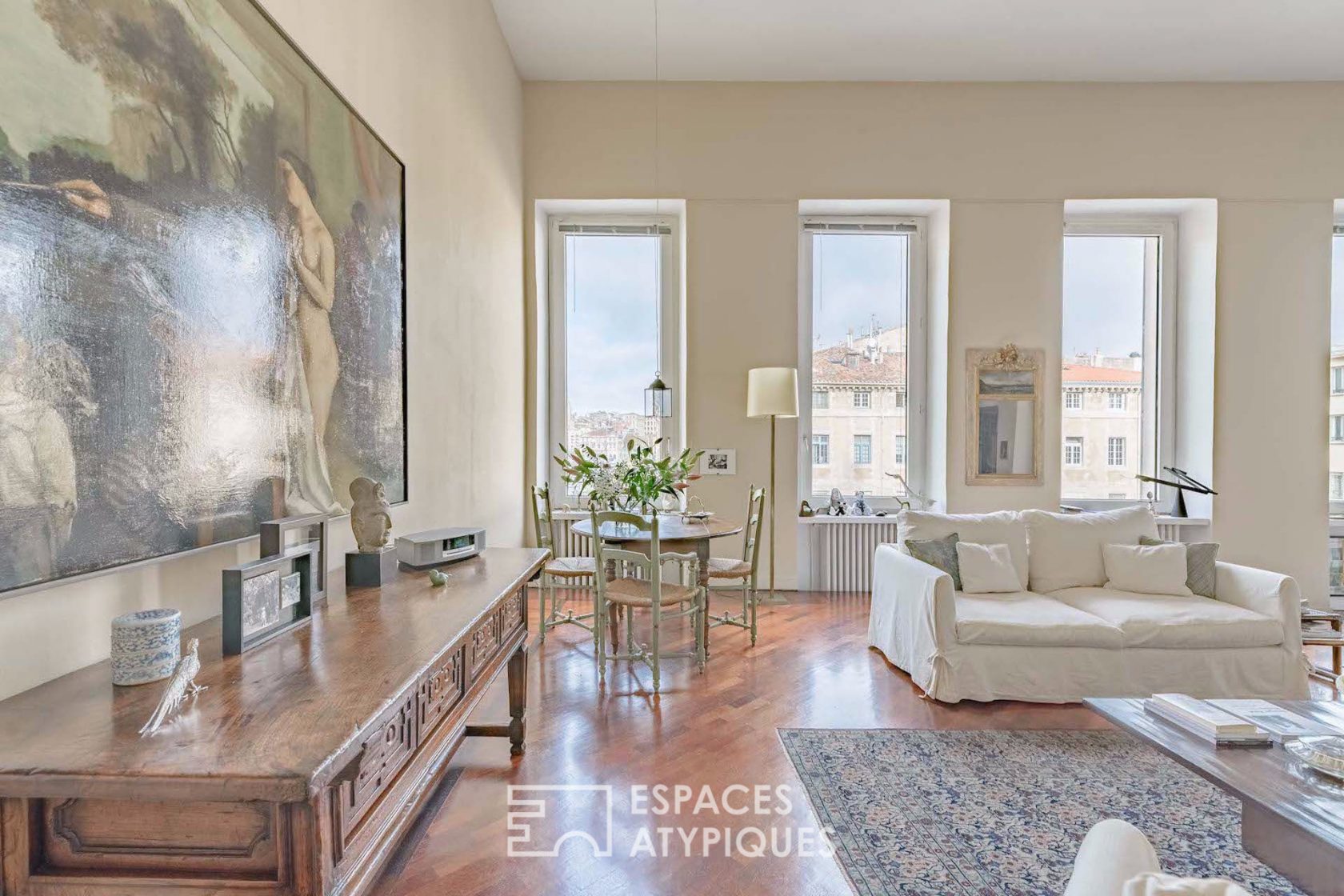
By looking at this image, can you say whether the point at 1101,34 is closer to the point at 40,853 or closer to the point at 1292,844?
the point at 1292,844

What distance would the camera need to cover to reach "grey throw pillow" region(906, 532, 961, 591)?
3666 mm

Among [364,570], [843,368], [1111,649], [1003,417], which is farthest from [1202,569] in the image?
[364,570]

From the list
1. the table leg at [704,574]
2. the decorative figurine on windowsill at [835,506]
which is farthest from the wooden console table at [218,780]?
the decorative figurine on windowsill at [835,506]

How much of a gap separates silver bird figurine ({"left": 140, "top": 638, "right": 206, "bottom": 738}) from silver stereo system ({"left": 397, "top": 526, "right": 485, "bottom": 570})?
1036 millimetres

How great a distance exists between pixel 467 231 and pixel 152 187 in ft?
8.29

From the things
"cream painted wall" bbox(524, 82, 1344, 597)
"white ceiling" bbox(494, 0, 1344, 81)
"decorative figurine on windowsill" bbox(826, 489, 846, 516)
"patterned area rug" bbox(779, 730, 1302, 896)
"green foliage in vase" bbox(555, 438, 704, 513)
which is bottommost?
"patterned area rug" bbox(779, 730, 1302, 896)

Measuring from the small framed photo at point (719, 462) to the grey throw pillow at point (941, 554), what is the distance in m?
1.93

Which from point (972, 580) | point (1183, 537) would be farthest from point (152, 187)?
point (1183, 537)

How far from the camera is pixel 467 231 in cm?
384

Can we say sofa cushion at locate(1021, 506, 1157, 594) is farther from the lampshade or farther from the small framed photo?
the small framed photo

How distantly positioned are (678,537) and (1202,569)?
2826mm

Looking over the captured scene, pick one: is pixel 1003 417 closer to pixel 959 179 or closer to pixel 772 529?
pixel 959 179

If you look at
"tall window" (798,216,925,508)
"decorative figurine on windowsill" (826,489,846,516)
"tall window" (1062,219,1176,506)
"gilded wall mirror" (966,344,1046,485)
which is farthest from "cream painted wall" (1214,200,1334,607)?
"decorative figurine on windowsill" (826,489,846,516)

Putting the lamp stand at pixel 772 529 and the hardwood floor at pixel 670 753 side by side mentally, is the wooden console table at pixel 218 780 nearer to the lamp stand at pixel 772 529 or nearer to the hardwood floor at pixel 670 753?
the hardwood floor at pixel 670 753
